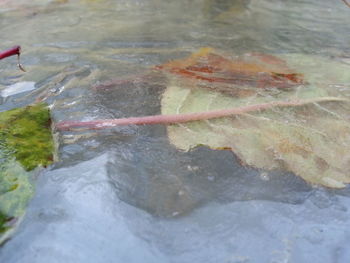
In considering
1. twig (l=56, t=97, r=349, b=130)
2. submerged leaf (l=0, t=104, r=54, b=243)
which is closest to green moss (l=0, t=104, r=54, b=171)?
submerged leaf (l=0, t=104, r=54, b=243)

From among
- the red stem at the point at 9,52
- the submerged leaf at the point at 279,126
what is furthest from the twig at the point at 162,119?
the red stem at the point at 9,52

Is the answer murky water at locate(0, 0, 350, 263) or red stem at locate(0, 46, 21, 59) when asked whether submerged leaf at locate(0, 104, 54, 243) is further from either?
red stem at locate(0, 46, 21, 59)

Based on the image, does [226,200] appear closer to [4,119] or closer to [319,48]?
[4,119]

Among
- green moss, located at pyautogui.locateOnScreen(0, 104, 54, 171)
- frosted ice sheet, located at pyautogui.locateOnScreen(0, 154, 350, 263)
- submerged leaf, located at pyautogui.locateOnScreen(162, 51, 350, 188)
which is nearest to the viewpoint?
frosted ice sheet, located at pyautogui.locateOnScreen(0, 154, 350, 263)

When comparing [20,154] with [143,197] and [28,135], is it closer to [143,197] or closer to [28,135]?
[28,135]

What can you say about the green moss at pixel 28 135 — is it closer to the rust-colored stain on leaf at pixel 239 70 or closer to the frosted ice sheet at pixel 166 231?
the frosted ice sheet at pixel 166 231
